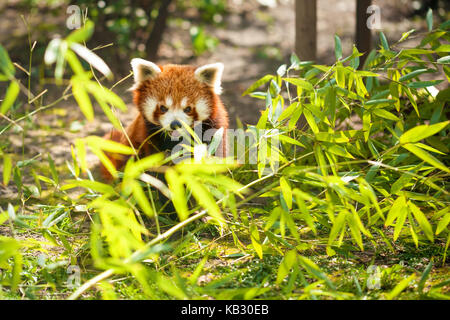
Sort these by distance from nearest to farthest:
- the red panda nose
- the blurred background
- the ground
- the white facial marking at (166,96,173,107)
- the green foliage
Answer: the green foliage < the red panda nose < the white facial marking at (166,96,173,107) < the ground < the blurred background

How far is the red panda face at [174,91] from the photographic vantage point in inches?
109

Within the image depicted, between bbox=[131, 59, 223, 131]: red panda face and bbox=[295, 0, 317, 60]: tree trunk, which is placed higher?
bbox=[295, 0, 317, 60]: tree trunk

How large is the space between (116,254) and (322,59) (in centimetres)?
387

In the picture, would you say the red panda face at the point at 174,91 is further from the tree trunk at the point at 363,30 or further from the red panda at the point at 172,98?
the tree trunk at the point at 363,30

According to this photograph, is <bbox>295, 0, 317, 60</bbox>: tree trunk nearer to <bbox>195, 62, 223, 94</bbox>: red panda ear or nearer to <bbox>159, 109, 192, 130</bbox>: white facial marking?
<bbox>195, 62, 223, 94</bbox>: red panda ear

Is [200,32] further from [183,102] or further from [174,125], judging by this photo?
[174,125]

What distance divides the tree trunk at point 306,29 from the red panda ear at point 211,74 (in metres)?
0.89

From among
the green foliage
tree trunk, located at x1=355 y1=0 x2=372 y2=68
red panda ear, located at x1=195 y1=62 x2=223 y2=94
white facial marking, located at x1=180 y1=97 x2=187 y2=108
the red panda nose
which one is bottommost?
the green foliage

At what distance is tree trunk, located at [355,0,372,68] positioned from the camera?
142 inches

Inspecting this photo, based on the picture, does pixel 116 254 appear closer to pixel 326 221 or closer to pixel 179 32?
pixel 326 221

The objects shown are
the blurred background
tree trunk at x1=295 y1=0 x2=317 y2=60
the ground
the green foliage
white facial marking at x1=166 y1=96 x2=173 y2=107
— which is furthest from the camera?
the blurred background

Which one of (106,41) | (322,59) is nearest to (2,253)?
(106,41)

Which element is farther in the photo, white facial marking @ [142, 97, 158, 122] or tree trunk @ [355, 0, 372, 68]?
tree trunk @ [355, 0, 372, 68]

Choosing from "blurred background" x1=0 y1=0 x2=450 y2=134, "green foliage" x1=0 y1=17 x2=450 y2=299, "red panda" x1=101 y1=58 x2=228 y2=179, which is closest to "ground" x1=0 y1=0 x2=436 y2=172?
"blurred background" x1=0 y1=0 x2=450 y2=134
